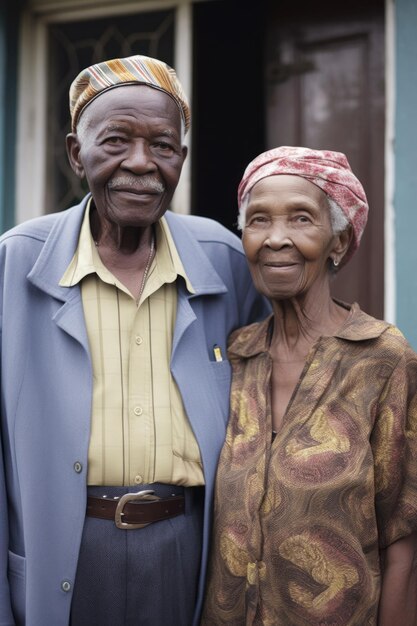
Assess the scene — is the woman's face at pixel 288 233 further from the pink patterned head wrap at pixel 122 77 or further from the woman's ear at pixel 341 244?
the pink patterned head wrap at pixel 122 77

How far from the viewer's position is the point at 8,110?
4.02 meters

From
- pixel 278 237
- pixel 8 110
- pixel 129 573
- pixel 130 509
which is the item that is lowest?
pixel 129 573

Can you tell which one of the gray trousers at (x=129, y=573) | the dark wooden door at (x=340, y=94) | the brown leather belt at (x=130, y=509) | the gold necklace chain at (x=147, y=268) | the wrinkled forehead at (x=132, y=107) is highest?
the dark wooden door at (x=340, y=94)

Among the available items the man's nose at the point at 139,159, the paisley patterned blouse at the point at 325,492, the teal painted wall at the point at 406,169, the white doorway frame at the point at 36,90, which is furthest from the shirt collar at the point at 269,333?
the white doorway frame at the point at 36,90

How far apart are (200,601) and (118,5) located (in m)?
3.00

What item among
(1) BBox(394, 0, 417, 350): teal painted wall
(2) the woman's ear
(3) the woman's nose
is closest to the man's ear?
(3) the woman's nose

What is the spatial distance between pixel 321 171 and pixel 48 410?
1.01 metres

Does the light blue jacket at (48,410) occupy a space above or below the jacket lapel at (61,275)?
below

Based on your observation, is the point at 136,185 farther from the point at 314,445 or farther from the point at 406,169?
the point at 406,169

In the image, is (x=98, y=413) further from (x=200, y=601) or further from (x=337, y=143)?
(x=337, y=143)

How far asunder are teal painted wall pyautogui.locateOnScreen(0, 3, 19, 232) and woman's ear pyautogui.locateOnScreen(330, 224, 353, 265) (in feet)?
7.25

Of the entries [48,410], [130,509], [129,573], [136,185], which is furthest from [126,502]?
[136,185]

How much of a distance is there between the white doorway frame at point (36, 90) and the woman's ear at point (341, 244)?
175 centimetres

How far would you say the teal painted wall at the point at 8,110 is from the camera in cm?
393
